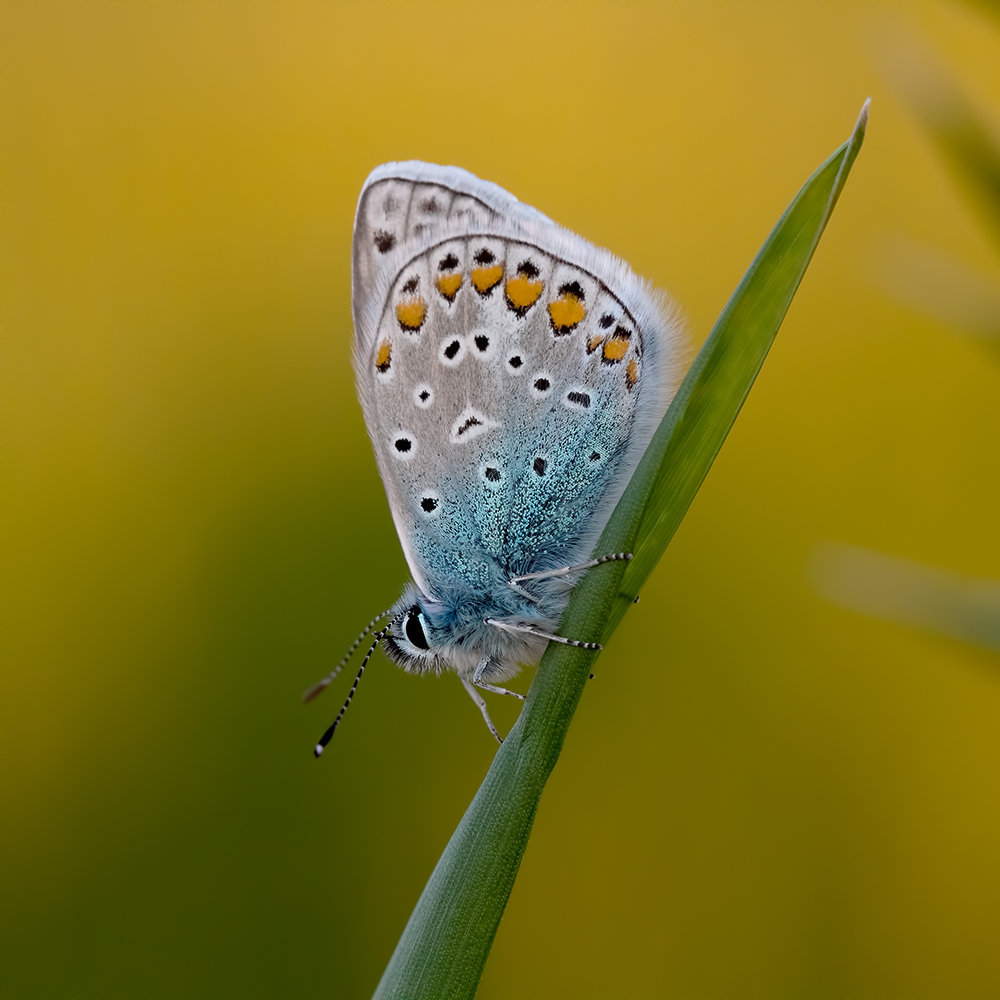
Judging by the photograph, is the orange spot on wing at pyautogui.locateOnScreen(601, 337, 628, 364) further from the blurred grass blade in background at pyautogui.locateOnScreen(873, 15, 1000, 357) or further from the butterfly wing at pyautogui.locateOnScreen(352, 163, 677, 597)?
the blurred grass blade in background at pyautogui.locateOnScreen(873, 15, 1000, 357)

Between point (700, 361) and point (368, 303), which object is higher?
point (368, 303)

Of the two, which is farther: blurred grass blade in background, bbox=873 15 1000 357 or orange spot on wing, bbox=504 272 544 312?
orange spot on wing, bbox=504 272 544 312

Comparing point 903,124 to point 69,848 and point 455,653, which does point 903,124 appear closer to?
point 455,653

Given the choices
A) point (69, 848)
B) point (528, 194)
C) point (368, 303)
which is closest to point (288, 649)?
point (69, 848)

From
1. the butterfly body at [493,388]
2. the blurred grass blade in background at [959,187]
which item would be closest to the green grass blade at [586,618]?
the blurred grass blade in background at [959,187]

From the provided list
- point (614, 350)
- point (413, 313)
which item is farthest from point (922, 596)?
point (413, 313)

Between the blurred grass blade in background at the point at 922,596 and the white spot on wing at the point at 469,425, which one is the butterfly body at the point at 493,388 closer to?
the white spot on wing at the point at 469,425

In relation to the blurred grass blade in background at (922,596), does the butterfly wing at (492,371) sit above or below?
above

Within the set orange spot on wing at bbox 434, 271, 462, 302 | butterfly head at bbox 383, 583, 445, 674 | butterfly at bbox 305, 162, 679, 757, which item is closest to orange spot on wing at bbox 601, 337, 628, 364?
butterfly at bbox 305, 162, 679, 757
